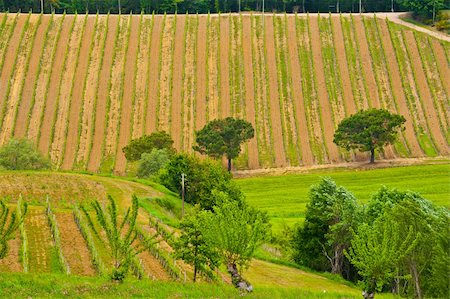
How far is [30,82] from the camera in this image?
143000 mm

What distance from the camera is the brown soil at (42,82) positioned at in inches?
5217

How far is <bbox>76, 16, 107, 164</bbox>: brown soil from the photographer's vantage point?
12875cm

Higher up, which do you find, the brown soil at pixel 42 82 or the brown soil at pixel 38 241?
the brown soil at pixel 42 82

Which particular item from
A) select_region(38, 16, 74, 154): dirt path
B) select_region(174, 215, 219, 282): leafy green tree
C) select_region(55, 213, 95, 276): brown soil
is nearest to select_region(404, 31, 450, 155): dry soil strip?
select_region(38, 16, 74, 154): dirt path

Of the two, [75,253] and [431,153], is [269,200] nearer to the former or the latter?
[431,153]

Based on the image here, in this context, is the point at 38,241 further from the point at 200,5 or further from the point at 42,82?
the point at 200,5

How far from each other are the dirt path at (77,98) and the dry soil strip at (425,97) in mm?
65151

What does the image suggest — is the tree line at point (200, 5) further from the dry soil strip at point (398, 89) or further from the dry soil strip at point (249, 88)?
the dry soil strip at point (398, 89)

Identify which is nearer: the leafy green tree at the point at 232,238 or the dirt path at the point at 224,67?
the leafy green tree at the point at 232,238

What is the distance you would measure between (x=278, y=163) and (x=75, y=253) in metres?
75.4

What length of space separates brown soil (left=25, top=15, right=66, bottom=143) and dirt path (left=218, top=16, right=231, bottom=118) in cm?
3428

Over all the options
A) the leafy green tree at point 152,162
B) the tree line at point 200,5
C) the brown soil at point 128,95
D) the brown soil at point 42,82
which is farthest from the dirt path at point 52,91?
the tree line at point 200,5

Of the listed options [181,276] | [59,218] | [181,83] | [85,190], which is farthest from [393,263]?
[181,83]

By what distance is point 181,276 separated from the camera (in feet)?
163
